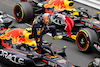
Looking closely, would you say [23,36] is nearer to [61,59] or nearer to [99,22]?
[61,59]

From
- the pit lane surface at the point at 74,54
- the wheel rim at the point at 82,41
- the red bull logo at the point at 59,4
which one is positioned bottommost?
the pit lane surface at the point at 74,54

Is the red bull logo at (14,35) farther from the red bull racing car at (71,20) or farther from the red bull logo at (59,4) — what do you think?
the red bull logo at (59,4)

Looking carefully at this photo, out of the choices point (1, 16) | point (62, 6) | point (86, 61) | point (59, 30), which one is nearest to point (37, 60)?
point (86, 61)

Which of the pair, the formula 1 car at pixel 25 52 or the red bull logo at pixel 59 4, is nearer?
the formula 1 car at pixel 25 52

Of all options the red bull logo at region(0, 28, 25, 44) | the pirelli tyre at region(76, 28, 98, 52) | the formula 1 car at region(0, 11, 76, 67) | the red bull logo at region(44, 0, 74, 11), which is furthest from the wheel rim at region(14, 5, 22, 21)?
the red bull logo at region(0, 28, 25, 44)

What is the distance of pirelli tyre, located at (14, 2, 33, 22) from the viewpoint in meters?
15.4

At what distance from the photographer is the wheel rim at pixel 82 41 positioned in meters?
12.4

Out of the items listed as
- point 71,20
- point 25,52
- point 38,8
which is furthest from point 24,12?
point 25,52

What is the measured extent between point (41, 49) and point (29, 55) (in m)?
0.70

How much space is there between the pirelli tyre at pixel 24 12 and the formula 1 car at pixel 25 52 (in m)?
3.90

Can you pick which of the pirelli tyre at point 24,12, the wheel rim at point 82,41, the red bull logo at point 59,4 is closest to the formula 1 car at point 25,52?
the wheel rim at point 82,41

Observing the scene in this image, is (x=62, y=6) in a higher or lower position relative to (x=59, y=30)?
higher

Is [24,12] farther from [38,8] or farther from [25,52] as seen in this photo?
Answer: [25,52]

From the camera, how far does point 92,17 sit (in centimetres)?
1405
